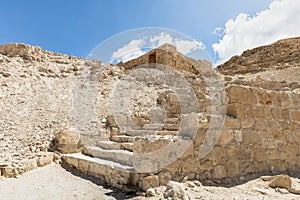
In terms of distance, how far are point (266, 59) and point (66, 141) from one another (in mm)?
27602

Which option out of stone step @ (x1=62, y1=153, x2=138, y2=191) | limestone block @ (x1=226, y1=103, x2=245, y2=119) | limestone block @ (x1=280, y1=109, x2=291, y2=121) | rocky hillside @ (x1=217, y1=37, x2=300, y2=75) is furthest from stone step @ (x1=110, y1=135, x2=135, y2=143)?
rocky hillside @ (x1=217, y1=37, x2=300, y2=75)

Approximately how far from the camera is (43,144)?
4.93m

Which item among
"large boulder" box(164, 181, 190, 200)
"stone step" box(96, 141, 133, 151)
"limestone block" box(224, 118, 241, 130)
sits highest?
"limestone block" box(224, 118, 241, 130)

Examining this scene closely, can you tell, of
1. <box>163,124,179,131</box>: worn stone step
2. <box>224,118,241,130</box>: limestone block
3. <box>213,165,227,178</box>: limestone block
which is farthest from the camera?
<box>163,124,179,131</box>: worn stone step

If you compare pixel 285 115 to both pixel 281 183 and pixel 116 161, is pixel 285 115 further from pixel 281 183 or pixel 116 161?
pixel 116 161

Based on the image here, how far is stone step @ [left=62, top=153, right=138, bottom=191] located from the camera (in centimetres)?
325

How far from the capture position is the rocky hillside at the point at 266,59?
2345 cm

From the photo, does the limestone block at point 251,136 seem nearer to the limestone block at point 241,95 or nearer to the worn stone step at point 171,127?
the limestone block at point 241,95

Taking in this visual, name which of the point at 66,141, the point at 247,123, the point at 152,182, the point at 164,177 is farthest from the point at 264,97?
the point at 66,141

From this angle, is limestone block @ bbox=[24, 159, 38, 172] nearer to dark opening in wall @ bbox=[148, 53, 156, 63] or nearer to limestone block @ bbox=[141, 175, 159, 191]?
limestone block @ bbox=[141, 175, 159, 191]

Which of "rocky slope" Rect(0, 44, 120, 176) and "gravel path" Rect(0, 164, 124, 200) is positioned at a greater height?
"rocky slope" Rect(0, 44, 120, 176)

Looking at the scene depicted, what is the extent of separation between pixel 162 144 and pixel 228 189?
38.7 inches

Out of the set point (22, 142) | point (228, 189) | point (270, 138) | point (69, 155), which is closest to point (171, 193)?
point (228, 189)

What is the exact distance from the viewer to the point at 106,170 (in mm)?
3688
